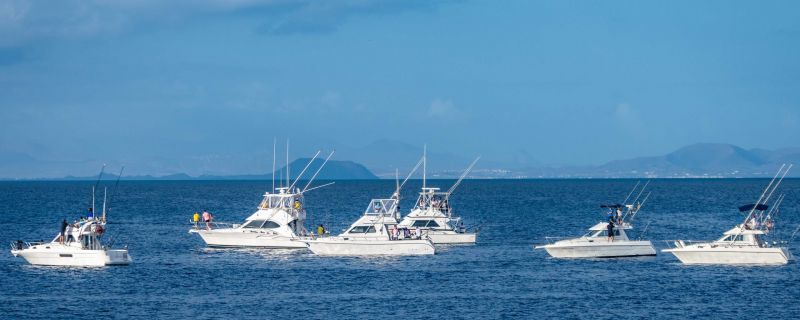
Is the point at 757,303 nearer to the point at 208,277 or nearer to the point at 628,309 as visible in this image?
the point at 628,309

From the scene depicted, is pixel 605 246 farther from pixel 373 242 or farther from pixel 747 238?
pixel 373 242

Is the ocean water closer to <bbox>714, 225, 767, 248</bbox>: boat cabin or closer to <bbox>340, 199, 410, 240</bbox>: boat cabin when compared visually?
<bbox>714, 225, 767, 248</bbox>: boat cabin

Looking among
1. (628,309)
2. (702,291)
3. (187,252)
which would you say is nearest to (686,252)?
(702,291)

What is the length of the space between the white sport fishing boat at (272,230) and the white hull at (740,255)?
2728 cm

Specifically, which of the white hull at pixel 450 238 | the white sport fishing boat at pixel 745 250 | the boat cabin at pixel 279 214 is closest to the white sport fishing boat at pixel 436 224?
the white hull at pixel 450 238

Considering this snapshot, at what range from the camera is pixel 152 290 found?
6022cm

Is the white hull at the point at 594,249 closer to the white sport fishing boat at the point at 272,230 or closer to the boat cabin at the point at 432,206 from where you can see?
the boat cabin at the point at 432,206

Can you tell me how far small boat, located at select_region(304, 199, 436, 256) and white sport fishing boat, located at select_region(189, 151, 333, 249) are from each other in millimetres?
5512

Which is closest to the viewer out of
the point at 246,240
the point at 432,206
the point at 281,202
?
the point at 246,240

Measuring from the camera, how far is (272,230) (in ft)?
276

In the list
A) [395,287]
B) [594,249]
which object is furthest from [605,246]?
[395,287]

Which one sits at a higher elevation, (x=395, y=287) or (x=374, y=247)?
(x=374, y=247)

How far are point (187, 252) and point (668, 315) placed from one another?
40030 mm

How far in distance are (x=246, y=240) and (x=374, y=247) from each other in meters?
12.0
